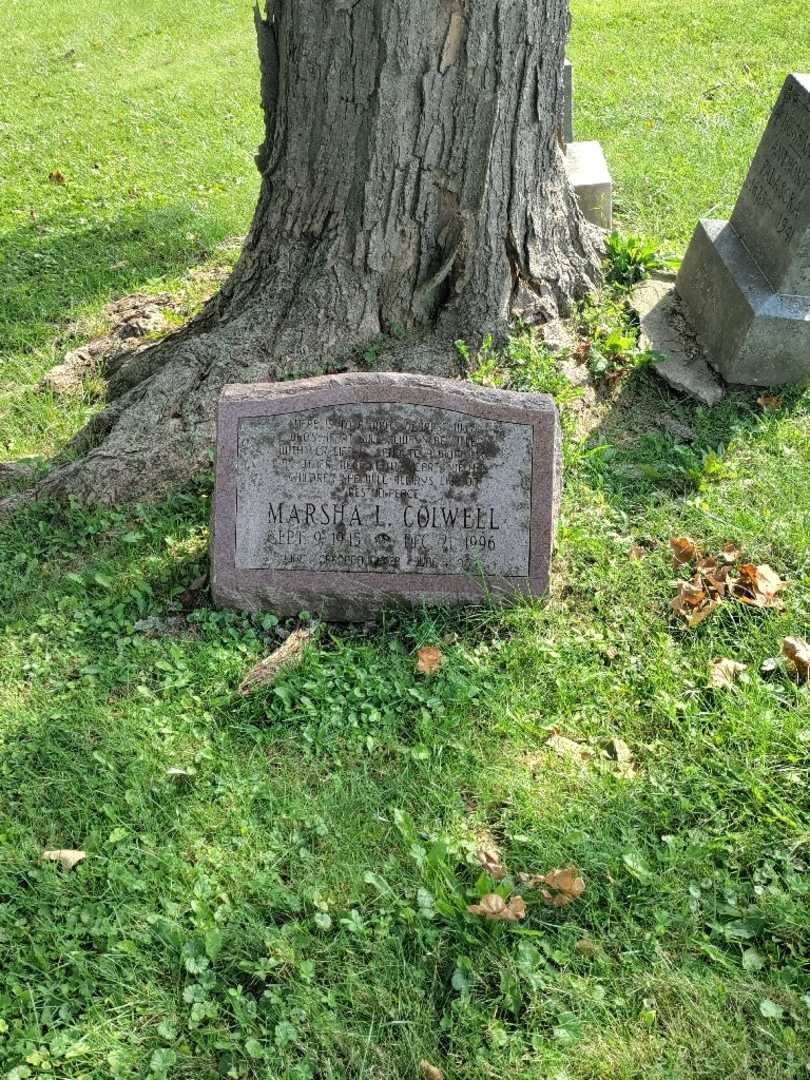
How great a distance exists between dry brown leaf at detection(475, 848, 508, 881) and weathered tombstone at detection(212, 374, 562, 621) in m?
1.08

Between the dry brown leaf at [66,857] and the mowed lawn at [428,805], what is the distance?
1.1 inches

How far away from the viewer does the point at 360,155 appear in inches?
159

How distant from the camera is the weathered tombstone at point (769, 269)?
4.16 m

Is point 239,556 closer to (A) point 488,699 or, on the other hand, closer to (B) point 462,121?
(A) point 488,699

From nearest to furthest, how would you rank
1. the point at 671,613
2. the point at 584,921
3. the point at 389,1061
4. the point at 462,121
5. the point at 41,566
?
the point at 389,1061 → the point at 584,921 → the point at 671,613 → the point at 41,566 → the point at 462,121

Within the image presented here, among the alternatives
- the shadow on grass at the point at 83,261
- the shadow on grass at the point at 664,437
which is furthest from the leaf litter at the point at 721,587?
the shadow on grass at the point at 83,261

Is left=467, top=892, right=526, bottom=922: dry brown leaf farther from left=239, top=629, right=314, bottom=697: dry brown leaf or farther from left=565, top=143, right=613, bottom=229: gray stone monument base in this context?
left=565, top=143, right=613, bottom=229: gray stone monument base

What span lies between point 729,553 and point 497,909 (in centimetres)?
184

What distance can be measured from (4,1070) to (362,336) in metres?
3.29

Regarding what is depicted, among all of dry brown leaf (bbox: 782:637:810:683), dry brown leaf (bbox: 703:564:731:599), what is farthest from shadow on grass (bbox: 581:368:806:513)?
dry brown leaf (bbox: 782:637:810:683)

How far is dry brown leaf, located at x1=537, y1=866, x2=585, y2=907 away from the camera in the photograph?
93.6 inches

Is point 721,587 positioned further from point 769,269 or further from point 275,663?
point 769,269

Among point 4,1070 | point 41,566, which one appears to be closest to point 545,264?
point 41,566

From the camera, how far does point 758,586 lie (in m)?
3.28
